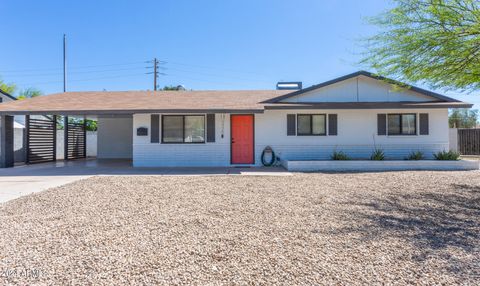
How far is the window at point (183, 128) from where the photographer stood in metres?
11.3

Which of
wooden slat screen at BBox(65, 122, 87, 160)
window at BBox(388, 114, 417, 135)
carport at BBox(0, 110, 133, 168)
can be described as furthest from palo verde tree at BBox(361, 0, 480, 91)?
wooden slat screen at BBox(65, 122, 87, 160)

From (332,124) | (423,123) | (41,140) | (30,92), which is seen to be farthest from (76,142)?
(30,92)

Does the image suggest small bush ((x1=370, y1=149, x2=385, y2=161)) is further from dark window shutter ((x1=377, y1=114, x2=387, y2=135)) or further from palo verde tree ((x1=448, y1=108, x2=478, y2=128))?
palo verde tree ((x1=448, y1=108, x2=478, y2=128))

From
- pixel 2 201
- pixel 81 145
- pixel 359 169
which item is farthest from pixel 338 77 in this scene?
pixel 81 145

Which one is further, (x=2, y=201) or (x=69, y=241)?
(x=2, y=201)

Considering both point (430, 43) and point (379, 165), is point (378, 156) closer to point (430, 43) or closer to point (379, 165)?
point (379, 165)

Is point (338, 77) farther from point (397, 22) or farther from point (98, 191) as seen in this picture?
point (98, 191)

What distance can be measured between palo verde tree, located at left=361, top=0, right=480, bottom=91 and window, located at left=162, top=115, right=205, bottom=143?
23.1 ft

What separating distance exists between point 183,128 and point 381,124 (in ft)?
28.5

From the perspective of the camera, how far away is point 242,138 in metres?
11.5

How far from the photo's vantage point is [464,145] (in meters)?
16.1

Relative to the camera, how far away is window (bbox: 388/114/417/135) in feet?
37.3

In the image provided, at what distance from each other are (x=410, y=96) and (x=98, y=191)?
493 inches

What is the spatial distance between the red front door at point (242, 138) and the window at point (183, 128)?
1.38 m
